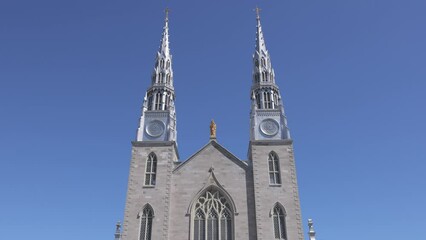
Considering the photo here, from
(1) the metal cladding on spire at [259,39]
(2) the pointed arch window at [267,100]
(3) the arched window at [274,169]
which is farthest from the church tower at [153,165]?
(1) the metal cladding on spire at [259,39]

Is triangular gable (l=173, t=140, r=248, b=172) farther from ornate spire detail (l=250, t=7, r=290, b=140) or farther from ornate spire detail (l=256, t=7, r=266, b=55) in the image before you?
ornate spire detail (l=256, t=7, r=266, b=55)

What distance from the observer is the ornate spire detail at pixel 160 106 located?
1346 inches

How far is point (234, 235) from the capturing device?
29109 millimetres

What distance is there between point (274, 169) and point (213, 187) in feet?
17.4

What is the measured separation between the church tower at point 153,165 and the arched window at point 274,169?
8.24 m

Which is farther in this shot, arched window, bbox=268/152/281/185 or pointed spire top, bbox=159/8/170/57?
pointed spire top, bbox=159/8/170/57

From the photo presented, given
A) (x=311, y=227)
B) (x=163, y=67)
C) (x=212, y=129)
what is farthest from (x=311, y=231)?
(x=163, y=67)

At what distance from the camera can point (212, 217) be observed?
30.2 metres

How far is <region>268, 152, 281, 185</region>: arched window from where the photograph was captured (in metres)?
31.3

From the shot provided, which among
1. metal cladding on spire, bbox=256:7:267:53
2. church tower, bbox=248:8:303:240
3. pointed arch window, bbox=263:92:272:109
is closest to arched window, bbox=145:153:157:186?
church tower, bbox=248:8:303:240

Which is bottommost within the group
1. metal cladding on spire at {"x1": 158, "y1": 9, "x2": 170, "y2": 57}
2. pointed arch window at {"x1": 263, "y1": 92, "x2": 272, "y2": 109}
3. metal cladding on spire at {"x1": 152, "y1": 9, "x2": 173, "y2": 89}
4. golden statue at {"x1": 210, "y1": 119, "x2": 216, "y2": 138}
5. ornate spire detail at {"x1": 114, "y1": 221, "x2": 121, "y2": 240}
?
ornate spire detail at {"x1": 114, "y1": 221, "x2": 121, "y2": 240}

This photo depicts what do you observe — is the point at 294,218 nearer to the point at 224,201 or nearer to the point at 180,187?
the point at 224,201

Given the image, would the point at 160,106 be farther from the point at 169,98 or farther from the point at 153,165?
the point at 153,165

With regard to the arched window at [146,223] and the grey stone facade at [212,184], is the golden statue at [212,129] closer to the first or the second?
the grey stone facade at [212,184]
